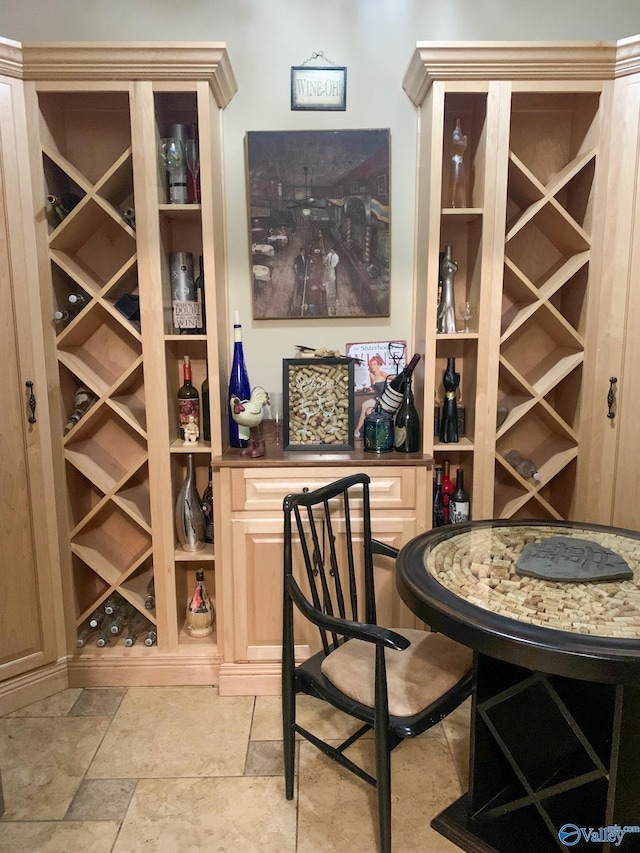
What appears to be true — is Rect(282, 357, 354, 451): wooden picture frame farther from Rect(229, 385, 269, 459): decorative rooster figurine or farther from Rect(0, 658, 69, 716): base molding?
Rect(0, 658, 69, 716): base molding

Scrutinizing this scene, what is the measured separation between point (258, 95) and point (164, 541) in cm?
189

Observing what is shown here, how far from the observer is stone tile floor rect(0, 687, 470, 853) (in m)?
1.76

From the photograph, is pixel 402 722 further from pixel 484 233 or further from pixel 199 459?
pixel 484 233

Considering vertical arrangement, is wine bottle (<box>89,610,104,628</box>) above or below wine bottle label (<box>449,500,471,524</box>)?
below

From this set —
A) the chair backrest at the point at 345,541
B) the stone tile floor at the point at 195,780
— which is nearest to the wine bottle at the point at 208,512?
the chair backrest at the point at 345,541

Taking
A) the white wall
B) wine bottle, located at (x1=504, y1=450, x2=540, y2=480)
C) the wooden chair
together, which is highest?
the white wall

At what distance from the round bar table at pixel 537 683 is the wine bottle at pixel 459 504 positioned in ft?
1.67

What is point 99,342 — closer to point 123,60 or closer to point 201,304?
point 201,304

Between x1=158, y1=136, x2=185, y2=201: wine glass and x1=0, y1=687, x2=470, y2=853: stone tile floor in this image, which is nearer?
x1=0, y1=687, x2=470, y2=853: stone tile floor

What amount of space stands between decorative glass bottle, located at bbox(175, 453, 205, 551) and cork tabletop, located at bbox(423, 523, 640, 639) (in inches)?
43.8

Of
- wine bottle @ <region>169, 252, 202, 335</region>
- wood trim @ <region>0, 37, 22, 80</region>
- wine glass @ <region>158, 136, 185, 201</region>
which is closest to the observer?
wood trim @ <region>0, 37, 22, 80</region>

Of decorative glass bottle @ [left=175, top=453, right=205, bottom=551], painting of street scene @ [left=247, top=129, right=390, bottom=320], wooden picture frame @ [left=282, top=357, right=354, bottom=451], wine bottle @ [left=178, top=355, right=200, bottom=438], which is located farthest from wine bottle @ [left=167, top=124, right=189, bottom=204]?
decorative glass bottle @ [left=175, top=453, right=205, bottom=551]

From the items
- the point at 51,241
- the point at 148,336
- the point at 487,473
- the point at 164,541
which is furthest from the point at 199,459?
the point at 487,473

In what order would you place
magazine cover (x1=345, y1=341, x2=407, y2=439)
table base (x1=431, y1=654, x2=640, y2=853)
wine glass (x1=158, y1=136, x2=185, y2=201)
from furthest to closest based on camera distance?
1. magazine cover (x1=345, y1=341, x2=407, y2=439)
2. wine glass (x1=158, y1=136, x2=185, y2=201)
3. table base (x1=431, y1=654, x2=640, y2=853)
